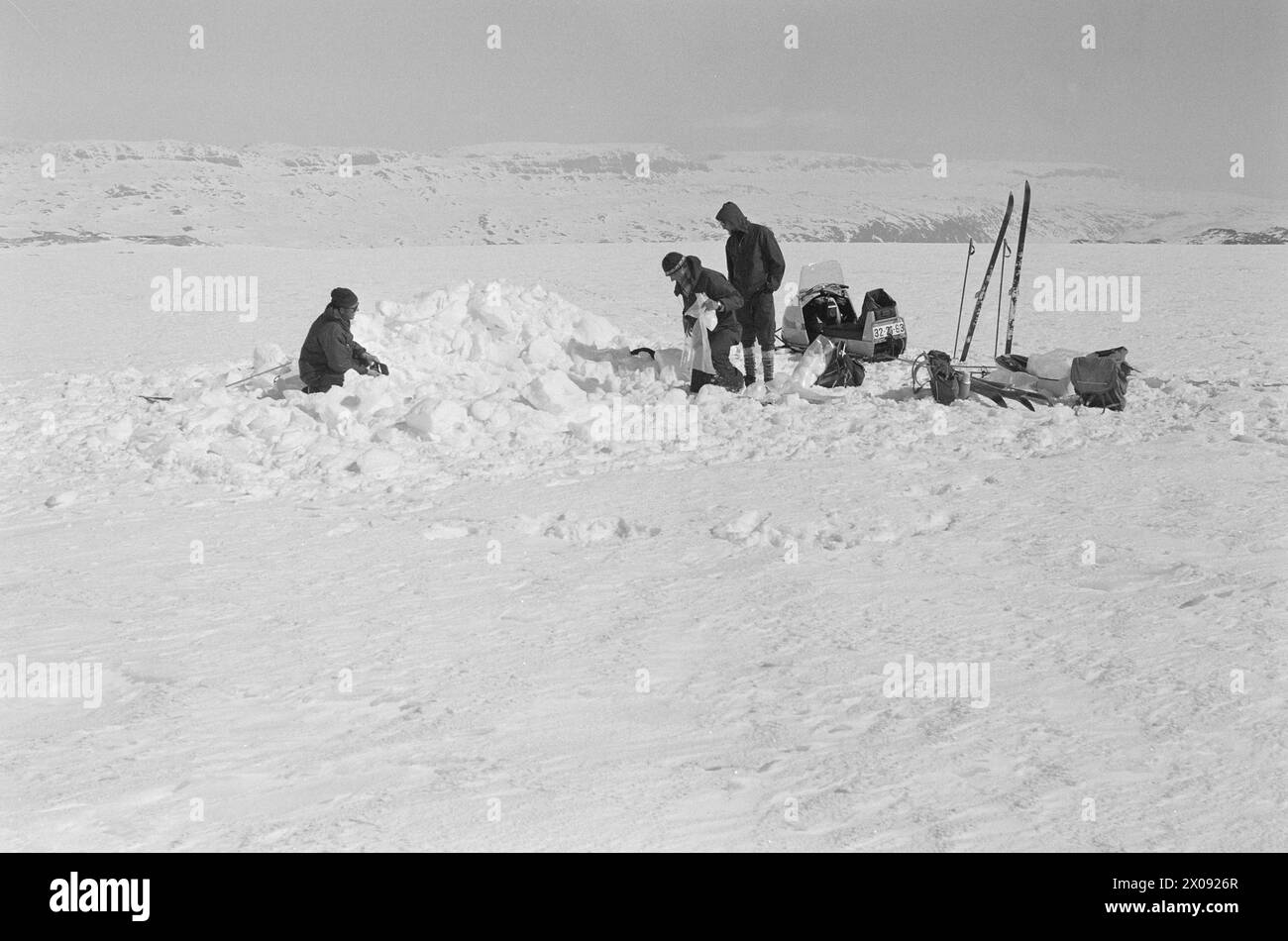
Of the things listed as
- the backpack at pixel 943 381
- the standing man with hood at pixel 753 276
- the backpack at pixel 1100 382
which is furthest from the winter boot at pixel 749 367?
the backpack at pixel 1100 382

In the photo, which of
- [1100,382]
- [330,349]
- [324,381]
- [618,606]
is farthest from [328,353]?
[1100,382]

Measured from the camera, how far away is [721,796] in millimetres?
3605

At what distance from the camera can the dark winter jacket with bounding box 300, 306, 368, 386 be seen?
9172mm

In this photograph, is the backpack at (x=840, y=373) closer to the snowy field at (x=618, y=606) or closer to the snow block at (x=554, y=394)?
the snowy field at (x=618, y=606)

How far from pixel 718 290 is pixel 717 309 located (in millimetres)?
157

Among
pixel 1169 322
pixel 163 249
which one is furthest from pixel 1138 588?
pixel 163 249

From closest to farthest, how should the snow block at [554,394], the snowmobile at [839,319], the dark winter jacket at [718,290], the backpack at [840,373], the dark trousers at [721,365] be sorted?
Result: 1. the snow block at [554,394]
2. the dark winter jacket at [718,290]
3. the dark trousers at [721,365]
4. the backpack at [840,373]
5. the snowmobile at [839,319]

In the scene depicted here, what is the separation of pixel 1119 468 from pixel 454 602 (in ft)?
13.7

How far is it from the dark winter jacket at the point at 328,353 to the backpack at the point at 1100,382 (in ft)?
18.2

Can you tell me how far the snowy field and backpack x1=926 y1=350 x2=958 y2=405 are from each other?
0.59 ft

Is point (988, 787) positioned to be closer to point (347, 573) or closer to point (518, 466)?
point (347, 573)

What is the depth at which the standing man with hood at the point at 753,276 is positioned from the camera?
9359mm

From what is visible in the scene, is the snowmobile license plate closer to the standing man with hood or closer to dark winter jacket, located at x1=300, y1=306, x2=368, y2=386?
the standing man with hood

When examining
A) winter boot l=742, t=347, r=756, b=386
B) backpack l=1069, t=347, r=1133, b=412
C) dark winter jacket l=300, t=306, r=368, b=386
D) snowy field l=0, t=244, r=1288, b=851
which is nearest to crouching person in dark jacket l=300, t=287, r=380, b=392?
dark winter jacket l=300, t=306, r=368, b=386
